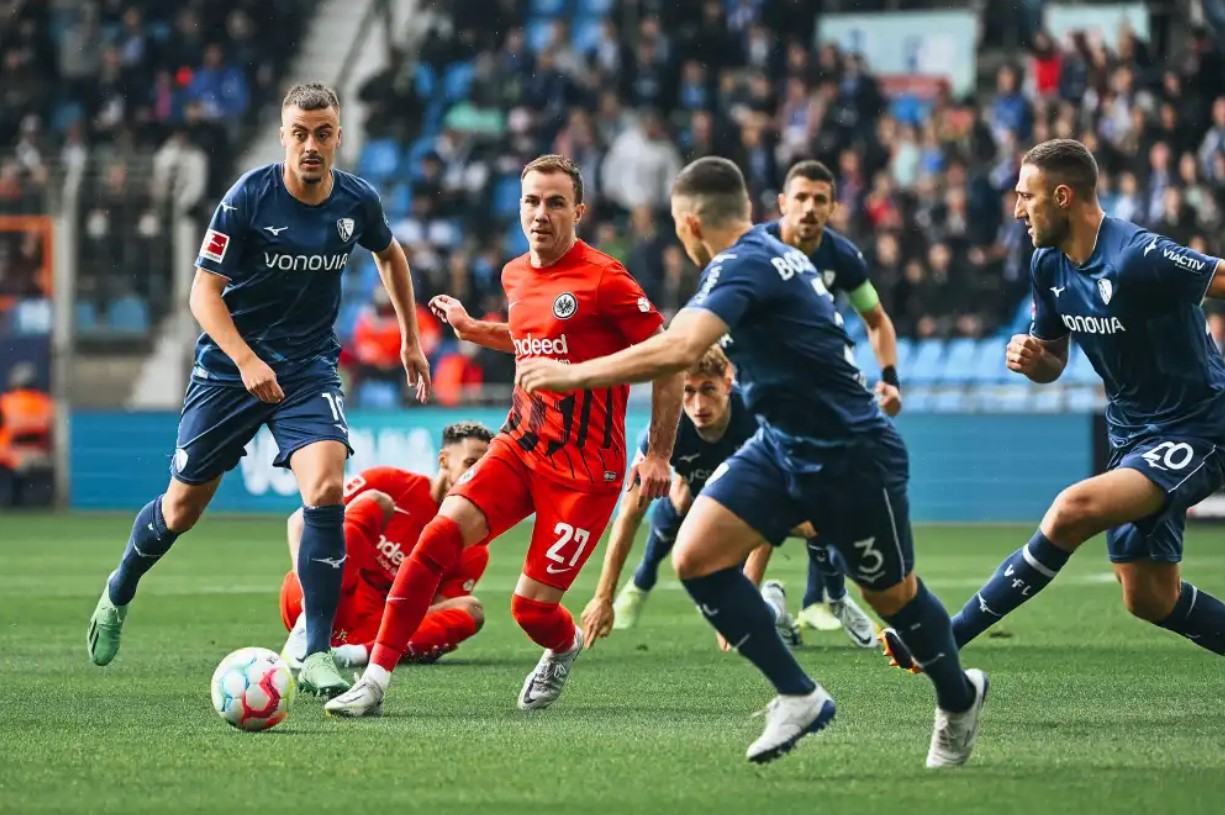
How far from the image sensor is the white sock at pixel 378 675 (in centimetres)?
789

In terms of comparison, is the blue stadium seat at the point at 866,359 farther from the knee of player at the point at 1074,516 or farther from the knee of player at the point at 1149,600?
the knee of player at the point at 1074,516

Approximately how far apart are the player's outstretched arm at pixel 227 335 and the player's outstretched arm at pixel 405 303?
80cm

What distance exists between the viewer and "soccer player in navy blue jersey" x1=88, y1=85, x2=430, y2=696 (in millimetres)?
8383

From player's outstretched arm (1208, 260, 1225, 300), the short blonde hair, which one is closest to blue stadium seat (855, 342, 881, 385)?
the short blonde hair

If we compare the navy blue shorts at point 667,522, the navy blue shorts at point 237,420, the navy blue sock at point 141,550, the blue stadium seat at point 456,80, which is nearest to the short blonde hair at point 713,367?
the navy blue shorts at point 667,522

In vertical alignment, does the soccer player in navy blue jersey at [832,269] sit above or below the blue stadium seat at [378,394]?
above

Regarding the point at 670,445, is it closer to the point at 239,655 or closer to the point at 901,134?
the point at 239,655

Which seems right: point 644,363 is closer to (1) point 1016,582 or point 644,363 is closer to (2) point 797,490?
(2) point 797,490

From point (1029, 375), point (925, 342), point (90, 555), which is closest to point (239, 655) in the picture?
point (1029, 375)

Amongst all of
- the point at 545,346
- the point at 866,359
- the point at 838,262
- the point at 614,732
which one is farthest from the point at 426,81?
the point at 614,732

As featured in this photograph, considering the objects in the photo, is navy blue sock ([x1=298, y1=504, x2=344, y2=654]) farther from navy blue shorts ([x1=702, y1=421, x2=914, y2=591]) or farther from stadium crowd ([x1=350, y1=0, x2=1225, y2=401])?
stadium crowd ([x1=350, y1=0, x2=1225, y2=401])

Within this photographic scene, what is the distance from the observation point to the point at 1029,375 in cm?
827

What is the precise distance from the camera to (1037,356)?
8.17 metres

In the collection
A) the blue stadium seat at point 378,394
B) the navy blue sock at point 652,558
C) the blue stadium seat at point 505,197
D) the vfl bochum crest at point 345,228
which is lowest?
the blue stadium seat at point 378,394
